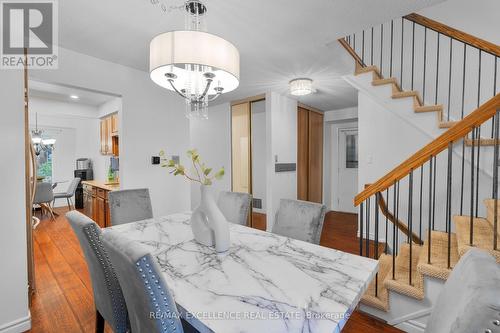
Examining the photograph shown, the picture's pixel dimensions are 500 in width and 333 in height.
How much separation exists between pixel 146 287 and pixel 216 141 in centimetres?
426

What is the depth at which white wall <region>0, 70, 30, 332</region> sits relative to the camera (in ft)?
5.24

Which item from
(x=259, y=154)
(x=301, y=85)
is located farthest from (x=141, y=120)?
(x=259, y=154)

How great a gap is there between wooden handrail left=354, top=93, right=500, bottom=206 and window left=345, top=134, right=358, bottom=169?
3821 mm

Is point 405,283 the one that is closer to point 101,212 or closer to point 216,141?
point 101,212

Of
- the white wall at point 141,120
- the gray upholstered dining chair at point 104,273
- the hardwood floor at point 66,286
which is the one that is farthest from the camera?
the white wall at point 141,120

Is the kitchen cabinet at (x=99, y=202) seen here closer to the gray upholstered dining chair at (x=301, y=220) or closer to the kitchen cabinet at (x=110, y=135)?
the kitchen cabinet at (x=110, y=135)

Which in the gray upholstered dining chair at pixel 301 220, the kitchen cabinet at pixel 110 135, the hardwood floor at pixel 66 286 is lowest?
the hardwood floor at pixel 66 286

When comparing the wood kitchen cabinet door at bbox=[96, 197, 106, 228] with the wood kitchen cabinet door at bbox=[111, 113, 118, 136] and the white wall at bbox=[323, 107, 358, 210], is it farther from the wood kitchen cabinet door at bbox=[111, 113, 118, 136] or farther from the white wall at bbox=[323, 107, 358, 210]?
the white wall at bbox=[323, 107, 358, 210]

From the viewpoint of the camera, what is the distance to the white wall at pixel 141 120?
8.36 ft

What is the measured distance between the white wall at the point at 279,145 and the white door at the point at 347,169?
1.65 m

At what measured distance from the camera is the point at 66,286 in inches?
87.3

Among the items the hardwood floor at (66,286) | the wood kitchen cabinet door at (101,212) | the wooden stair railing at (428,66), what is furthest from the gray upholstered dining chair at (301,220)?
the wood kitchen cabinet door at (101,212)

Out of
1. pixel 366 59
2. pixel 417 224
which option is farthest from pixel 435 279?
pixel 366 59

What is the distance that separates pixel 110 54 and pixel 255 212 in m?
3.96
